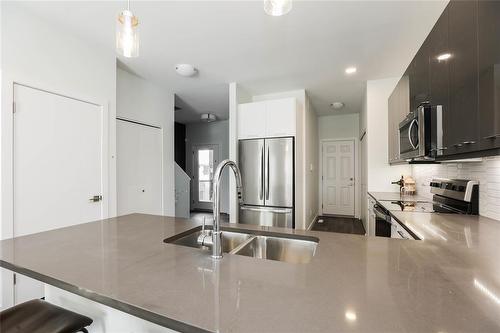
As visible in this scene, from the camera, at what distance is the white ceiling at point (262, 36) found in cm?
199

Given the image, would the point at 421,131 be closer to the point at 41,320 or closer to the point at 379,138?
the point at 379,138

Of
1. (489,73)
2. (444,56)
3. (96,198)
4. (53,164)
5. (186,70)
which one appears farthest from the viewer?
(186,70)

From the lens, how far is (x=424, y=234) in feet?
4.33

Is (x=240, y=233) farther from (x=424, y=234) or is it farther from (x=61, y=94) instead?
(x=61, y=94)

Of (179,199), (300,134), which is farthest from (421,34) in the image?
(179,199)

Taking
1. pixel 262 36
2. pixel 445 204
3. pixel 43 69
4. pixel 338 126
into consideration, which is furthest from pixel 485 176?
pixel 338 126

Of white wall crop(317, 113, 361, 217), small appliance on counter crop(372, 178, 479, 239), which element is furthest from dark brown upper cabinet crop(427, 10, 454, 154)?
white wall crop(317, 113, 361, 217)

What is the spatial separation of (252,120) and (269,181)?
98 cm

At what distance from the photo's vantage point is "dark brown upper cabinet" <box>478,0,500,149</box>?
1.06m

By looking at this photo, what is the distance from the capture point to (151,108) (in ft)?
12.4

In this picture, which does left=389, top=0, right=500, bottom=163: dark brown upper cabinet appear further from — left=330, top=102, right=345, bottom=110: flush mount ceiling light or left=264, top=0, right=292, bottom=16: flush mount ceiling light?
left=330, top=102, right=345, bottom=110: flush mount ceiling light

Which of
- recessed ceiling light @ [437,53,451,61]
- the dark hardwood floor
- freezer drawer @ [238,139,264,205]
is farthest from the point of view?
the dark hardwood floor

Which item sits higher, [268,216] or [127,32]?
[127,32]

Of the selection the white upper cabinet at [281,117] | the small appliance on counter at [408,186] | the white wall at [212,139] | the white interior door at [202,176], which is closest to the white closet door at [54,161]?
the white upper cabinet at [281,117]
